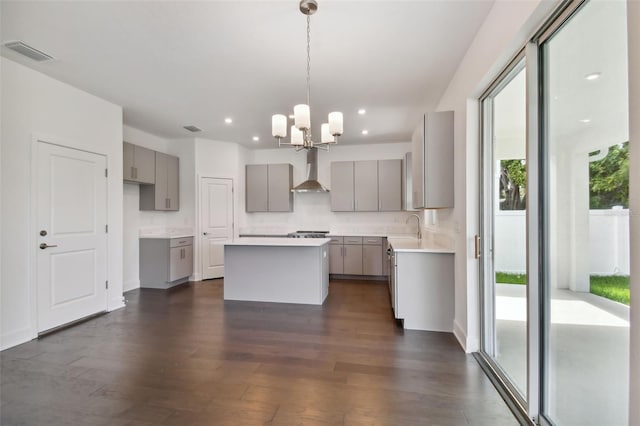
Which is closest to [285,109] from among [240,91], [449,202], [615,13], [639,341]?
[240,91]

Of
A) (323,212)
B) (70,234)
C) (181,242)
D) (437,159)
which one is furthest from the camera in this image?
(323,212)

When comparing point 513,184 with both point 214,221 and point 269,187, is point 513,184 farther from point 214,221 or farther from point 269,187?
point 214,221

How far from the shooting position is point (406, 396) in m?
1.90

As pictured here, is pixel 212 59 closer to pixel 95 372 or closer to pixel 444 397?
pixel 95 372

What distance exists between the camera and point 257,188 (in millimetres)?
6133

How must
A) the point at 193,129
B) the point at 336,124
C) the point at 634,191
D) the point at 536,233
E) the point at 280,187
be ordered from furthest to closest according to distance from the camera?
the point at 280,187
the point at 193,129
the point at 336,124
the point at 536,233
the point at 634,191

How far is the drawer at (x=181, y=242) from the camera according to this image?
488 centimetres

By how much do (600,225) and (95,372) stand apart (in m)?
3.46

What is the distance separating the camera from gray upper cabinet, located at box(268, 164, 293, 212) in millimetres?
6027

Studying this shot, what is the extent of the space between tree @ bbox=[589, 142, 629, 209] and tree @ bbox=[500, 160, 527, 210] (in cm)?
54

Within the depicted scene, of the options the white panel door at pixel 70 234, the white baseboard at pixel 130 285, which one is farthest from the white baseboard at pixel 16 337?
the white baseboard at pixel 130 285

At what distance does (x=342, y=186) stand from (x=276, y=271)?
253cm

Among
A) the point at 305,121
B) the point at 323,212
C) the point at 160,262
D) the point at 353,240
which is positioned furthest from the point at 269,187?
the point at 305,121

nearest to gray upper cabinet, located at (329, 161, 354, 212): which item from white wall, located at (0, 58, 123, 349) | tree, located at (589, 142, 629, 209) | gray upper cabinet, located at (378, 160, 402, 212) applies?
gray upper cabinet, located at (378, 160, 402, 212)
